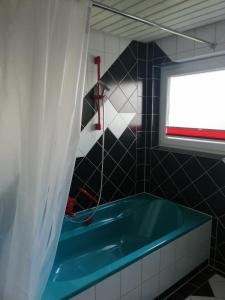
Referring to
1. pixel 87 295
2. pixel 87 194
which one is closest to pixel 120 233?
pixel 87 194

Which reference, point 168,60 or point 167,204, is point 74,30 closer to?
point 168,60

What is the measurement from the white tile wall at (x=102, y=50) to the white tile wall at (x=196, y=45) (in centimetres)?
43

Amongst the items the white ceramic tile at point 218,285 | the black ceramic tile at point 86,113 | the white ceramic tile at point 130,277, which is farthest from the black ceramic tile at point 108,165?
the white ceramic tile at point 218,285

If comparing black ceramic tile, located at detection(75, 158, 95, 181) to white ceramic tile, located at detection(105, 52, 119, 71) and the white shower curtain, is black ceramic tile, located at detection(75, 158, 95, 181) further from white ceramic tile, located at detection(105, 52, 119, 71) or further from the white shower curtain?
the white shower curtain

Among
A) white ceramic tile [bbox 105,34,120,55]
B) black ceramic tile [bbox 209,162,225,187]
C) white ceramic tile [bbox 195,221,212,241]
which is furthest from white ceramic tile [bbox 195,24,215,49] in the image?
white ceramic tile [bbox 195,221,212,241]

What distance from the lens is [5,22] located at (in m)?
0.89

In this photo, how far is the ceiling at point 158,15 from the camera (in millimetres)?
1636

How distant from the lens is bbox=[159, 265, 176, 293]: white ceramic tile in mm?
1856

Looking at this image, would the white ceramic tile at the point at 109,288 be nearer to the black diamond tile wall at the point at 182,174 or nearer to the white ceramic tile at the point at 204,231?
the white ceramic tile at the point at 204,231

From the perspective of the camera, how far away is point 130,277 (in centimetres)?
163

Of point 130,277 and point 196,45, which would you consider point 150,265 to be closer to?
point 130,277

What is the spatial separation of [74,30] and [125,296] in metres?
1.60

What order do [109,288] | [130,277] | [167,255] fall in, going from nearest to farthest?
[109,288] → [130,277] → [167,255]

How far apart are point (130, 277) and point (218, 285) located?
2.87ft
